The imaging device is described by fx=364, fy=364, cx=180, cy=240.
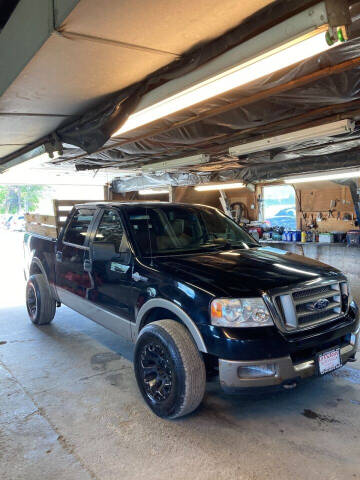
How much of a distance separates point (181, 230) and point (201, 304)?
4.85ft

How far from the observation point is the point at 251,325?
2.72m

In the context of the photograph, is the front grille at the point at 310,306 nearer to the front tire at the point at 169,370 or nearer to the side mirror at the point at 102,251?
the front tire at the point at 169,370

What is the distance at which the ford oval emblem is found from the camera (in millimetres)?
3002

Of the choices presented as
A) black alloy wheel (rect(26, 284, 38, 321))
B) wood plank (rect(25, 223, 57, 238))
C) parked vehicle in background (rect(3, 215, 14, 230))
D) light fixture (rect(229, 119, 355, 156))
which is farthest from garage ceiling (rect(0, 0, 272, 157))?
parked vehicle in background (rect(3, 215, 14, 230))

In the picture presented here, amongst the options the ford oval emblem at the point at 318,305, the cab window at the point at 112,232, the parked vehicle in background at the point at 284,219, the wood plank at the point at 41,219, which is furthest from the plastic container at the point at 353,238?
the wood plank at the point at 41,219

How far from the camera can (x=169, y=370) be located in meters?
2.94

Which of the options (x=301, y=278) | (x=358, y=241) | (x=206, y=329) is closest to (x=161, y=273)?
(x=206, y=329)

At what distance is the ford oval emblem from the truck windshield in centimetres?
123

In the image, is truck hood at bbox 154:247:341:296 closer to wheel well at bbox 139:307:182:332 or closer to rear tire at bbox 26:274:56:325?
wheel well at bbox 139:307:182:332

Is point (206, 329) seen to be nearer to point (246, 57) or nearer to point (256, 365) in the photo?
point (256, 365)

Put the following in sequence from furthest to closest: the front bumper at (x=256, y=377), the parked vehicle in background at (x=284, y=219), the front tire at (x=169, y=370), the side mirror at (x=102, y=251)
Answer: the parked vehicle in background at (x=284, y=219) < the side mirror at (x=102, y=251) < the front tire at (x=169, y=370) < the front bumper at (x=256, y=377)

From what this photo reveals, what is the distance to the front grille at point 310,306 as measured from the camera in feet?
9.27

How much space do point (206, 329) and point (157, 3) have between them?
2111mm

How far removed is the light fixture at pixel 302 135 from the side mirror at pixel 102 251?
2.61 meters
